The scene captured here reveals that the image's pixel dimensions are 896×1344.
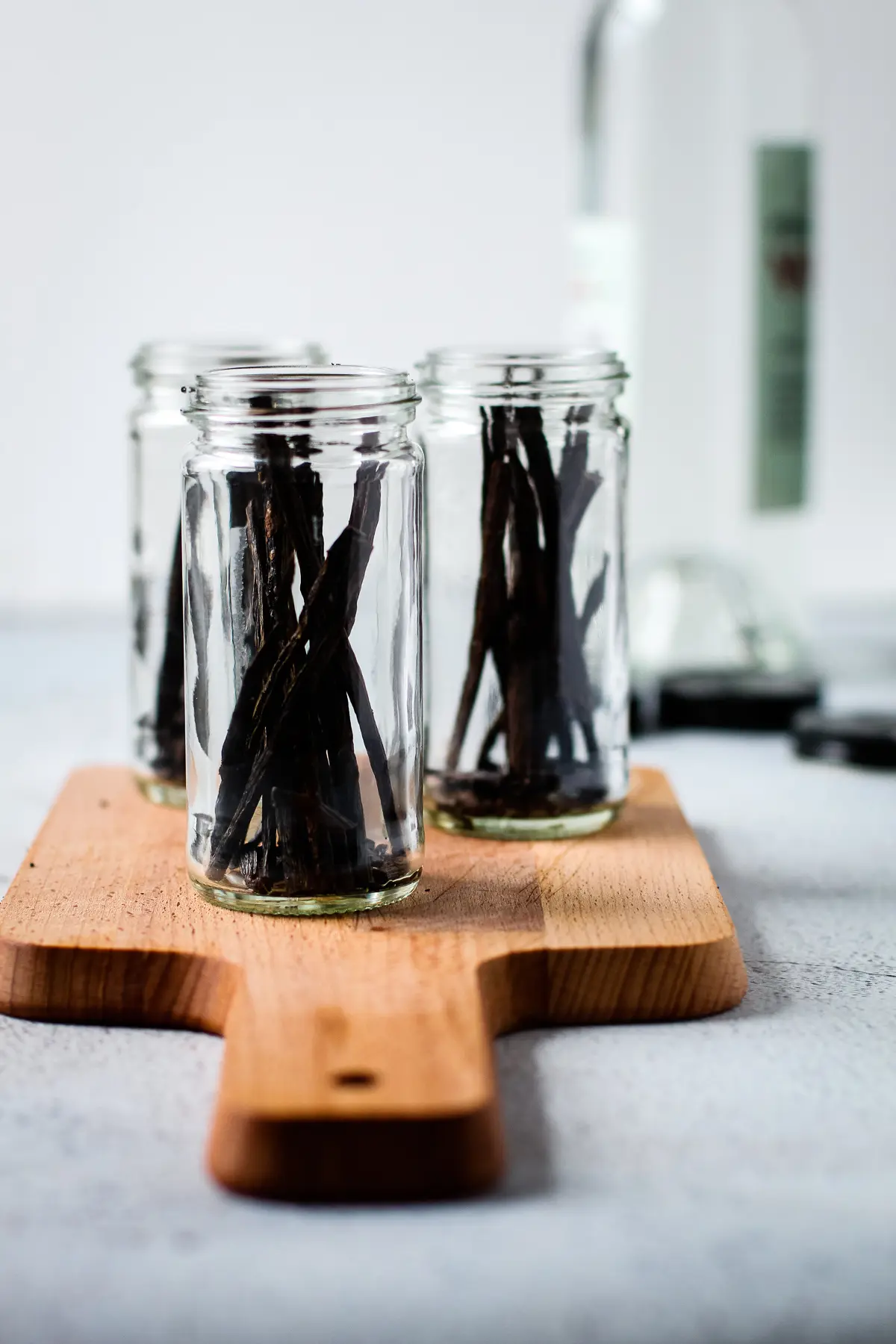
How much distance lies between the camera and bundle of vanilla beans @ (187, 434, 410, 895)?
55 cm

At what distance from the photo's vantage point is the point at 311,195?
1.60m

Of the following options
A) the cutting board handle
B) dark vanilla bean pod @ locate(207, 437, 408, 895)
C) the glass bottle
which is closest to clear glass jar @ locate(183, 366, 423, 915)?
dark vanilla bean pod @ locate(207, 437, 408, 895)

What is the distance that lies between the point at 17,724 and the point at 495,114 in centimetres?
87

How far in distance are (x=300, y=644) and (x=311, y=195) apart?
116cm

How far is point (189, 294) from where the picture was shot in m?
1.61

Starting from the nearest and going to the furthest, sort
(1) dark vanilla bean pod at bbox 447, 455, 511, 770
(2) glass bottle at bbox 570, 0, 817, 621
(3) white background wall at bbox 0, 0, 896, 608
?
1. (1) dark vanilla bean pod at bbox 447, 455, 511, 770
2. (2) glass bottle at bbox 570, 0, 817, 621
3. (3) white background wall at bbox 0, 0, 896, 608

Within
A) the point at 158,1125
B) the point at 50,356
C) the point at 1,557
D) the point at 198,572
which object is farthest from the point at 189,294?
the point at 158,1125

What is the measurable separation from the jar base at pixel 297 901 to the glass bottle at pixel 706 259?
2.08 feet

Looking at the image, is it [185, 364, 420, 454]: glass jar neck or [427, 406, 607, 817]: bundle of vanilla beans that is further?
[427, 406, 607, 817]: bundle of vanilla beans

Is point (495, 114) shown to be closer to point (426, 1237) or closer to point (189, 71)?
point (189, 71)

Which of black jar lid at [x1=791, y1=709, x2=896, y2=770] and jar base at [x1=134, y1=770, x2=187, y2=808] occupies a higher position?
jar base at [x1=134, y1=770, x2=187, y2=808]

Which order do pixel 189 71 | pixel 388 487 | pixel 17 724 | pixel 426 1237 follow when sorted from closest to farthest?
pixel 426 1237, pixel 388 487, pixel 17 724, pixel 189 71

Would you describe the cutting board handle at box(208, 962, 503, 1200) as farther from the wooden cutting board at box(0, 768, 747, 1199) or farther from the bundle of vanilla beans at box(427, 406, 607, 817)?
the bundle of vanilla beans at box(427, 406, 607, 817)

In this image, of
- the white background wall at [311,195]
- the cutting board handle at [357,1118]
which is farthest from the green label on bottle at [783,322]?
the cutting board handle at [357,1118]
